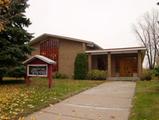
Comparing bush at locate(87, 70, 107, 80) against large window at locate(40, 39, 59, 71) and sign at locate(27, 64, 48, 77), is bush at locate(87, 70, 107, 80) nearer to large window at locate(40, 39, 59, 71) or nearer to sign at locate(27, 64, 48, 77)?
large window at locate(40, 39, 59, 71)

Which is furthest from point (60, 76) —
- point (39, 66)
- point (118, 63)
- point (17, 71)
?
point (39, 66)

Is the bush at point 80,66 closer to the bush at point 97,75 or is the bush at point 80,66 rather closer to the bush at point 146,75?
the bush at point 97,75

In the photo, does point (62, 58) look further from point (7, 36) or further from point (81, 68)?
point (7, 36)

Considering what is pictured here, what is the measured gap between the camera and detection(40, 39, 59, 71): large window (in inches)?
1330

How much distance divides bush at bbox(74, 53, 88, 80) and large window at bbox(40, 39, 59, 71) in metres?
4.09

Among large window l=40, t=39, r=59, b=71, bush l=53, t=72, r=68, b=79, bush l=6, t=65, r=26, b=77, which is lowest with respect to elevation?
bush l=53, t=72, r=68, b=79

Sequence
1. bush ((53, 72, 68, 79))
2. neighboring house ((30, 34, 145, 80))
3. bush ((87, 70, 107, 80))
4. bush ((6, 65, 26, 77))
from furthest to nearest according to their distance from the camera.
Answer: neighboring house ((30, 34, 145, 80)) < bush ((53, 72, 68, 79)) < bush ((87, 70, 107, 80)) < bush ((6, 65, 26, 77))

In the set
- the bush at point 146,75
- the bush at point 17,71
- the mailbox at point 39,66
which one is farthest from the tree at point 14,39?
the bush at point 146,75

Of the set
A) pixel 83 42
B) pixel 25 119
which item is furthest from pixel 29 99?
pixel 83 42

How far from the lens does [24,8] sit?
21.7 m

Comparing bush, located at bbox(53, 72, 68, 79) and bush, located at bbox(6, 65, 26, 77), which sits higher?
bush, located at bbox(6, 65, 26, 77)

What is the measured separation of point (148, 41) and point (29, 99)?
5081 centimetres

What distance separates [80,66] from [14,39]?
34.2ft

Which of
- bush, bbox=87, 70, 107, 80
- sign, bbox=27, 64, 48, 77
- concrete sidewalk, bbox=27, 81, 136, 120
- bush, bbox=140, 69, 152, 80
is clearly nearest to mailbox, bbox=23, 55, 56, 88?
sign, bbox=27, 64, 48, 77
